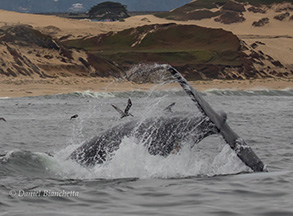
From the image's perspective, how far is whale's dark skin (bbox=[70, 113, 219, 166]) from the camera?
908cm

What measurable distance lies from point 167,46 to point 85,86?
974 inches

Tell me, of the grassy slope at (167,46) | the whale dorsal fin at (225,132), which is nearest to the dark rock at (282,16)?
the grassy slope at (167,46)

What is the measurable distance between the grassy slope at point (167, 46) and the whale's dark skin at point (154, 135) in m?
46.3

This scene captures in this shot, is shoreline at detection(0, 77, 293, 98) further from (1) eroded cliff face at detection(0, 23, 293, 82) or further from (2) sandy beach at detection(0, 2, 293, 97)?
(1) eroded cliff face at detection(0, 23, 293, 82)

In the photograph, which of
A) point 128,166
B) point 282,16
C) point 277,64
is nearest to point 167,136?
point 128,166

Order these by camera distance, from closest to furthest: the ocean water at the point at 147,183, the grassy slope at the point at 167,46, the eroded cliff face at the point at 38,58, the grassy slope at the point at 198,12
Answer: the ocean water at the point at 147,183
the eroded cliff face at the point at 38,58
the grassy slope at the point at 167,46
the grassy slope at the point at 198,12

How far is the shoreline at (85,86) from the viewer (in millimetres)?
38969

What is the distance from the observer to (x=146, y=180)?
9.90 meters

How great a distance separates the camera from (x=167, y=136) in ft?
30.8

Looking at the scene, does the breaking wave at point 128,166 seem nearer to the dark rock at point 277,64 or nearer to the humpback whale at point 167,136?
the humpback whale at point 167,136

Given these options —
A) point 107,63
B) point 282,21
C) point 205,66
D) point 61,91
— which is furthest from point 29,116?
point 282,21

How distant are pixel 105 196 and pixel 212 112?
197cm

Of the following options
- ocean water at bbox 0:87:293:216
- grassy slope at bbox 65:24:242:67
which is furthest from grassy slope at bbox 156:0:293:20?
ocean water at bbox 0:87:293:216

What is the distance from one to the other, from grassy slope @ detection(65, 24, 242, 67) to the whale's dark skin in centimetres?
4626
